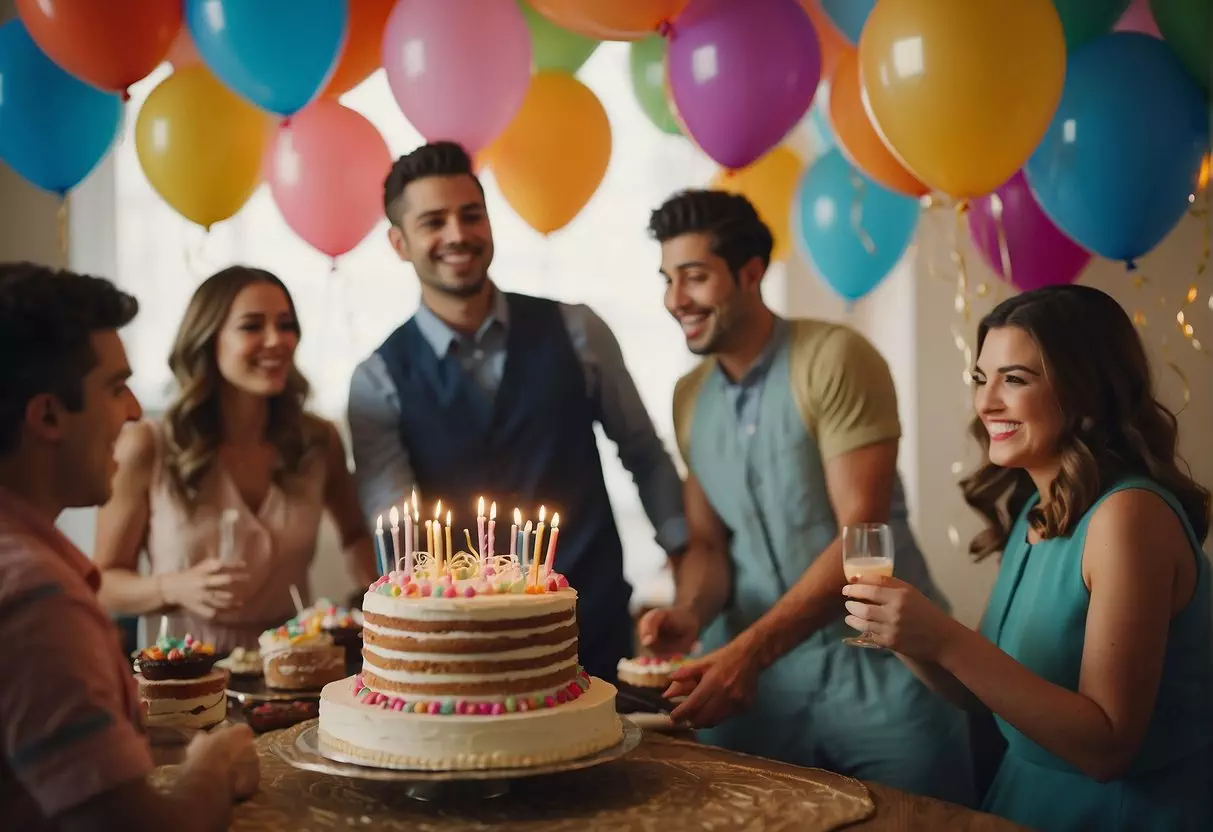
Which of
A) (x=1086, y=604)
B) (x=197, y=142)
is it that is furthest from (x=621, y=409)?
(x=1086, y=604)

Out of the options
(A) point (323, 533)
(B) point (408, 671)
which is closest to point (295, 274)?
(A) point (323, 533)

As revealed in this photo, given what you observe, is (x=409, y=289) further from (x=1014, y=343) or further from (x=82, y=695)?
(x=82, y=695)

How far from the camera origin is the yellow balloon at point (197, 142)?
130 inches

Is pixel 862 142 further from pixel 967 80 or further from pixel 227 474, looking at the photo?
pixel 227 474

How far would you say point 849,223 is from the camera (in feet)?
12.9

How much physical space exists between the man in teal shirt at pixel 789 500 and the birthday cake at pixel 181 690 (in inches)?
40.4

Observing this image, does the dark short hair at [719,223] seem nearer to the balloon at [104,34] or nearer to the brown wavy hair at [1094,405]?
the brown wavy hair at [1094,405]

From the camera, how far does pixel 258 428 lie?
361cm

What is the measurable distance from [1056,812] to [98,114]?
2872 millimetres

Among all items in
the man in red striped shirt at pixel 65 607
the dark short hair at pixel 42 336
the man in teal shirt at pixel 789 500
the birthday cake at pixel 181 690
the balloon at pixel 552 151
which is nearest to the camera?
the man in red striped shirt at pixel 65 607

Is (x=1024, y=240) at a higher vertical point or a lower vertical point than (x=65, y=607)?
higher

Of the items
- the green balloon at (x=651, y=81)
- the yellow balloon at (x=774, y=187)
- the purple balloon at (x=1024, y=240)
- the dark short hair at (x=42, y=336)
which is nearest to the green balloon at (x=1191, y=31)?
the purple balloon at (x=1024, y=240)

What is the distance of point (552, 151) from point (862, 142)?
860mm

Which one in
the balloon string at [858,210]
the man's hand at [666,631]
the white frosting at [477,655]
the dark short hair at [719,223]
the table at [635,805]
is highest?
the balloon string at [858,210]
